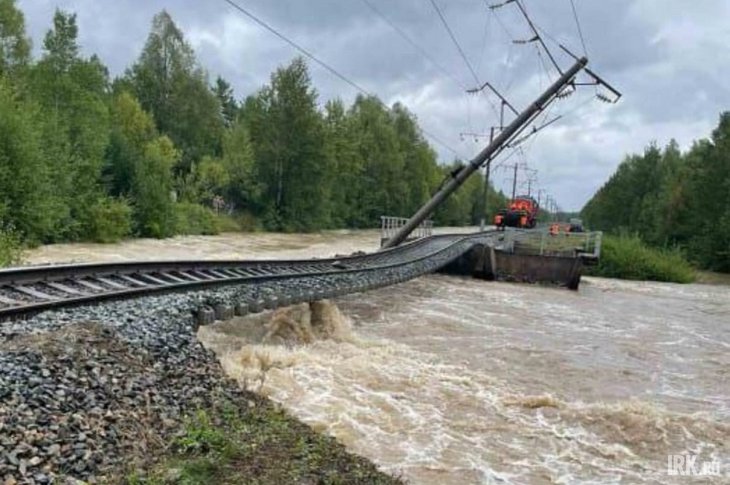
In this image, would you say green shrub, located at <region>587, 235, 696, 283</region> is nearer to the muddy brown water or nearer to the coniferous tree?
the muddy brown water

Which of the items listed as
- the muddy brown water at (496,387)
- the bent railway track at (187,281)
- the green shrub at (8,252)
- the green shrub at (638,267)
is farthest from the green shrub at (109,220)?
the green shrub at (638,267)

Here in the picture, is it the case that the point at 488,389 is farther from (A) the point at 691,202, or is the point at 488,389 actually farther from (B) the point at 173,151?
(A) the point at 691,202

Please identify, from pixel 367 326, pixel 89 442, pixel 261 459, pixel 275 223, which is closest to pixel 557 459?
pixel 261 459

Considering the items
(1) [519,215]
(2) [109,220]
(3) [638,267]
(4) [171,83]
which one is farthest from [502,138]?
(4) [171,83]

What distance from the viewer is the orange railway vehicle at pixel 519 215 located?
50969 millimetres

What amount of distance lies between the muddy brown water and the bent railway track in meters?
0.75

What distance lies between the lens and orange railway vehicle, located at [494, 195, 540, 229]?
167ft

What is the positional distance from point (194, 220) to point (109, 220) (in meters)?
10.4

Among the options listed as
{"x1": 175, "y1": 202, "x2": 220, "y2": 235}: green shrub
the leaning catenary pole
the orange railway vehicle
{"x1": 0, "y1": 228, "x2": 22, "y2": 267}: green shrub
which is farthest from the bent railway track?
the orange railway vehicle

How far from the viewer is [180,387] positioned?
19.8 feet

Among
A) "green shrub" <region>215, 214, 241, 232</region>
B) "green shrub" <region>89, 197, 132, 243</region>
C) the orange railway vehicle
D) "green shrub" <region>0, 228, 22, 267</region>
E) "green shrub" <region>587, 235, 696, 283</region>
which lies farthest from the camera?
the orange railway vehicle

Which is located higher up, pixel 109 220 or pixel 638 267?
pixel 109 220

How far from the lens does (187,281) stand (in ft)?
36.1

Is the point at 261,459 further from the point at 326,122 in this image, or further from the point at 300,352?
the point at 326,122
